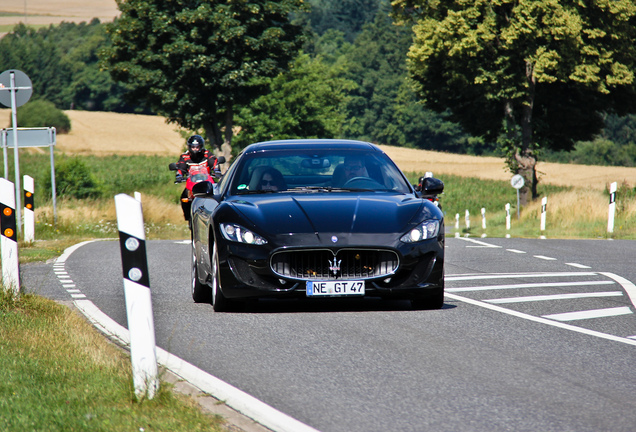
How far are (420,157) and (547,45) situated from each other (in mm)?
60582

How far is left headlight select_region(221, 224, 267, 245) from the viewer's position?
806 cm

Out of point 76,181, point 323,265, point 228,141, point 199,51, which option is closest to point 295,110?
point 228,141

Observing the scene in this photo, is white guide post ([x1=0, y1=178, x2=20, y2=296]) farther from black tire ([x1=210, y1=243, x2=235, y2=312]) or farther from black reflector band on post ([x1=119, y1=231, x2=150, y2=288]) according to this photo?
black reflector band on post ([x1=119, y1=231, x2=150, y2=288])

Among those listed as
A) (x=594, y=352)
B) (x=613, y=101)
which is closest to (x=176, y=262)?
(x=594, y=352)

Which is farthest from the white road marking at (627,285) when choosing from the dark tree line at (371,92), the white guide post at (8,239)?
the dark tree line at (371,92)

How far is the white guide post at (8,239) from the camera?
8.93 meters

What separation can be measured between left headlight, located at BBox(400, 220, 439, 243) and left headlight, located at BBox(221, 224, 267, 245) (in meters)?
1.19

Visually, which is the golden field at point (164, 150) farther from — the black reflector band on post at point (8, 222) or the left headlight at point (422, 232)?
the black reflector band on post at point (8, 222)

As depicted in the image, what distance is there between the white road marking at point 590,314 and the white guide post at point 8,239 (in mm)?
4774

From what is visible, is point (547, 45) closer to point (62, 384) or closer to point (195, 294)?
point (195, 294)

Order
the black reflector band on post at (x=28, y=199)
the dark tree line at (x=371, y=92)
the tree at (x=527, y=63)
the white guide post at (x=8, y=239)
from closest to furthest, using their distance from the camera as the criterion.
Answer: the white guide post at (x=8, y=239) → the black reflector band on post at (x=28, y=199) → the tree at (x=527, y=63) → the dark tree line at (x=371, y=92)

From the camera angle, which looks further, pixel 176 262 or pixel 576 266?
pixel 176 262

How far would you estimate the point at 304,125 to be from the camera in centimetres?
8625

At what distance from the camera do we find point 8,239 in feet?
29.3
